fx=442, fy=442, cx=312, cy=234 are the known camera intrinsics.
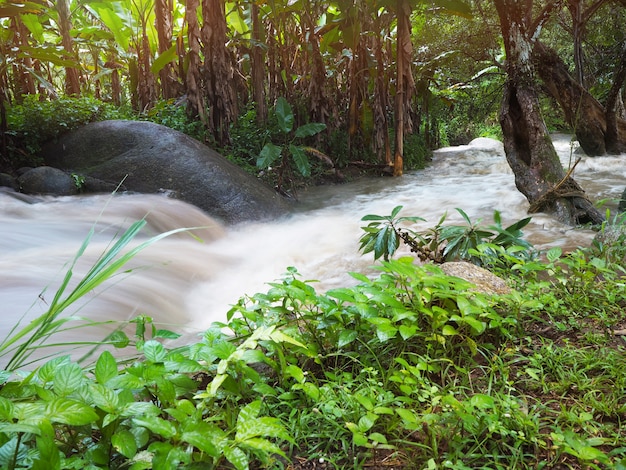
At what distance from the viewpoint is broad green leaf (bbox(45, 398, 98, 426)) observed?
3.04 ft

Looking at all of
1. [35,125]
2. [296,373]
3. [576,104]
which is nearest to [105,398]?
[296,373]

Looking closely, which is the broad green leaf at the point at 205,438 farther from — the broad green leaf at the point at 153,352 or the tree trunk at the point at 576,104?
the tree trunk at the point at 576,104

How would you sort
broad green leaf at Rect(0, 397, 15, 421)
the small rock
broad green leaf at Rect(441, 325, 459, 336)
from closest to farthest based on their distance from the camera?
broad green leaf at Rect(0, 397, 15, 421)
broad green leaf at Rect(441, 325, 459, 336)
the small rock

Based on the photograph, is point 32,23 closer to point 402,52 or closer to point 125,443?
point 402,52

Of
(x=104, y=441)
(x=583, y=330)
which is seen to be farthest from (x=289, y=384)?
(x=583, y=330)

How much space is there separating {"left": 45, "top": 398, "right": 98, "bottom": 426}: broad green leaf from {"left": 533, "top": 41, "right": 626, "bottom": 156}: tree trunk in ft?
24.2

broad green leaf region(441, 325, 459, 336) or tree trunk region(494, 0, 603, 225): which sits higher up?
tree trunk region(494, 0, 603, 225)

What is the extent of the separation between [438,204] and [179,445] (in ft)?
20.0

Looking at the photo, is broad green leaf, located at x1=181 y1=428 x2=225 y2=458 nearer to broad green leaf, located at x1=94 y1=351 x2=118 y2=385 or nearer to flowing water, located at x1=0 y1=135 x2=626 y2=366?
broad green leaf, located at x1=94 y1=351 x2=118 y2=385

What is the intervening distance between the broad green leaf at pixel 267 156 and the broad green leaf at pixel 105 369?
17.5 feet

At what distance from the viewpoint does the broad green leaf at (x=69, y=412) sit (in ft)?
3.04

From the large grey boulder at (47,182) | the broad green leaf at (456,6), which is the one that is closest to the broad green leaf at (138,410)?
the large grey boulder at (47,182)

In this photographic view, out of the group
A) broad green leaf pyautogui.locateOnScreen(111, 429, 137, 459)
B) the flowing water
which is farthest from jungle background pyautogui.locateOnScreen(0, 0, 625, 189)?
broad green leaf pyautogui.locateOnScreen(111, 429, 137, 459)

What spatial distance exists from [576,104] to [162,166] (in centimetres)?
751
